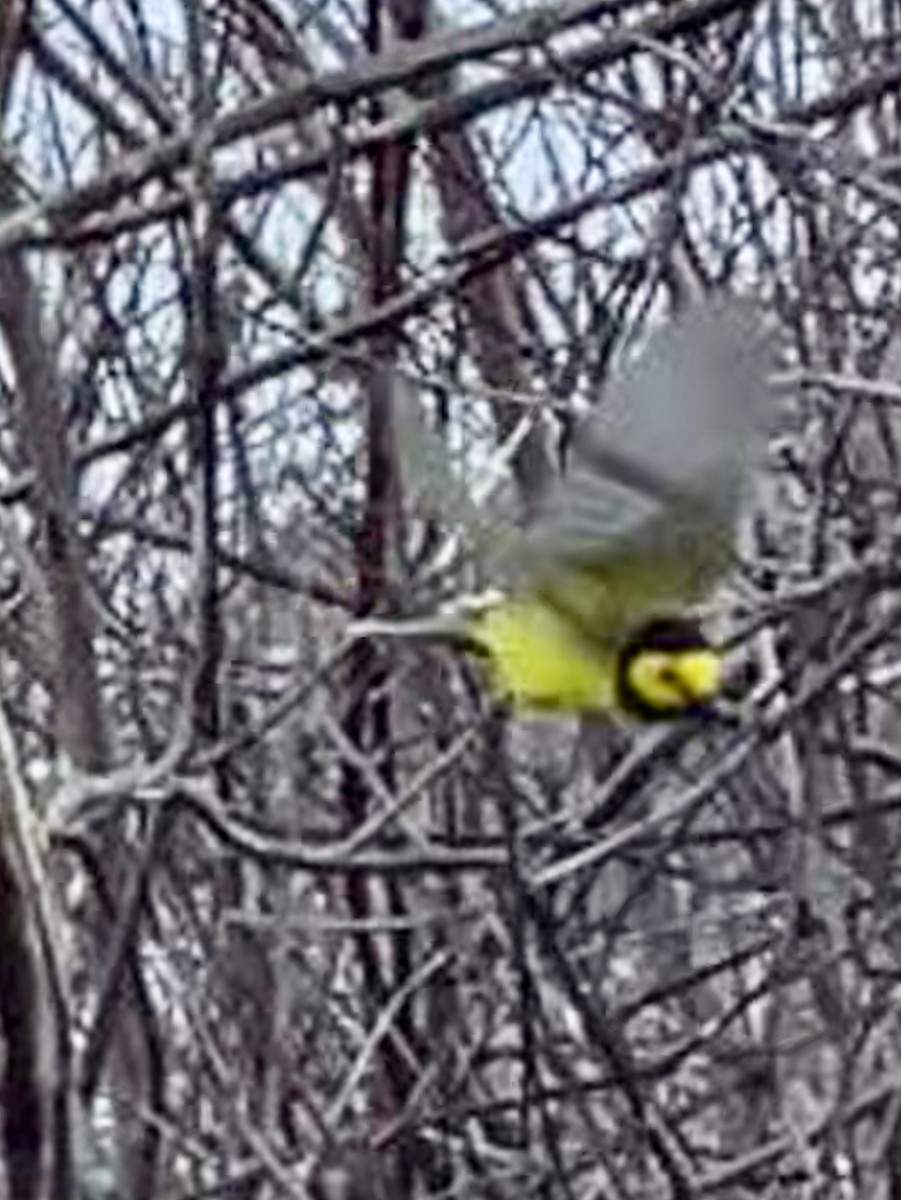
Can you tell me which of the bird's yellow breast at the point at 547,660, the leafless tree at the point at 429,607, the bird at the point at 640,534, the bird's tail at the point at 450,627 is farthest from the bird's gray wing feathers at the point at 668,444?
the leafless tree at the point at 429,607

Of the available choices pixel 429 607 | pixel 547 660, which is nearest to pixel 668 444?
pixel 547 660

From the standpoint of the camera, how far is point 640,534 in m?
1.35

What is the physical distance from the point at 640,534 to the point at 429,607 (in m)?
1.04

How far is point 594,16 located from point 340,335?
0.36m

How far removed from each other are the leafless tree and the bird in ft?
1.06

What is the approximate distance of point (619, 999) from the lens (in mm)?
3070

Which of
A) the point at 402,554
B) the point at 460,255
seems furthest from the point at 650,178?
the point at 402,554

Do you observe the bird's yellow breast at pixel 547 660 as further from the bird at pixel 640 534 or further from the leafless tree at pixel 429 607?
the leafless tree at pixel 429 607

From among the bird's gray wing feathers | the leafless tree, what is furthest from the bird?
the leafless tree

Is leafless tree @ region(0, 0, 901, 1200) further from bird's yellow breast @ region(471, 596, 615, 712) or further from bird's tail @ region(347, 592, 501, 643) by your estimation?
bird's yellow breast @ region(471, 596, 615, 712)

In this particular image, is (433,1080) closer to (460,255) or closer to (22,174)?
(460,255)

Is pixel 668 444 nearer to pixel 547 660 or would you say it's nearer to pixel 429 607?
pixel 547 660

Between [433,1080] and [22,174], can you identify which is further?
[22,174]

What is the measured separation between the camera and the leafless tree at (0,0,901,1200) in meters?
2.28
